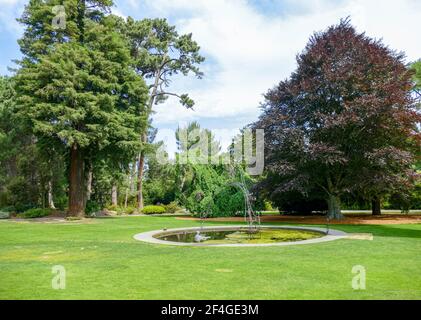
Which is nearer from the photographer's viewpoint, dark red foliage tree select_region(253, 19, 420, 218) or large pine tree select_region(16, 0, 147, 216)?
dark red foliage tree select_region(253, 19, 420, 218)

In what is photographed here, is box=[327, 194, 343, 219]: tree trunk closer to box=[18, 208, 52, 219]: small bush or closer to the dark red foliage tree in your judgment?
the dark red foliage tree

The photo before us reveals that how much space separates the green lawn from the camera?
5.86 m

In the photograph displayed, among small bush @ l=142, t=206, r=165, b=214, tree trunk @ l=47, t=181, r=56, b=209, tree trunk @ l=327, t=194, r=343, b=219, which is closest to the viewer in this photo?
tree trunk @ l=327, t=194, r=343, b=219

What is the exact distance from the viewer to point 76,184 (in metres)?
25.4

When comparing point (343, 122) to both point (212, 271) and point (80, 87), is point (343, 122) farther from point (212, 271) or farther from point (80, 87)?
point (80, 87)

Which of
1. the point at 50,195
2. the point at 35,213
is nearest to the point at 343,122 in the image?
the point at 35,213

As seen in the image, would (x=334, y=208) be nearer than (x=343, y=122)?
No

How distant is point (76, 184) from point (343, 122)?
16797 mm

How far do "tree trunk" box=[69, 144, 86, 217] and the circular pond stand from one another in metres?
11.6

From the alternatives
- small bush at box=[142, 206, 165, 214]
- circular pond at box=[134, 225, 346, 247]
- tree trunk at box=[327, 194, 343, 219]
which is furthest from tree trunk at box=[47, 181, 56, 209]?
tree trunk at box=[327, 194, 343, 219]

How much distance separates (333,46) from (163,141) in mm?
28521

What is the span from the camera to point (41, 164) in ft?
99.9

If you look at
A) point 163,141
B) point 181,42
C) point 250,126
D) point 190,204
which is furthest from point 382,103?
point 163,141
